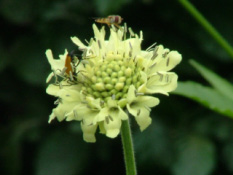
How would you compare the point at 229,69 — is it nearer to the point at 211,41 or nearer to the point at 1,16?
the point at 211,41

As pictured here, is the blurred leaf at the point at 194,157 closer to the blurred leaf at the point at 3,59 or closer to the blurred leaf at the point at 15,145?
the blurred leaf at the point at 15,145

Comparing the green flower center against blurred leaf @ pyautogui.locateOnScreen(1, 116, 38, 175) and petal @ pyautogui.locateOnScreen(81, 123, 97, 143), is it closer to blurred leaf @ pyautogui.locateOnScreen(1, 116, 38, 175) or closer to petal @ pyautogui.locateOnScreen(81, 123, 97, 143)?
petal @ pyautogui.locateOnScreen(81, 123, 97, 143)

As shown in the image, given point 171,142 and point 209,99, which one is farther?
point 171,142

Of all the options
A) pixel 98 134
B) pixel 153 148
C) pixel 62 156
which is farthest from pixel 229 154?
pixel 62 156

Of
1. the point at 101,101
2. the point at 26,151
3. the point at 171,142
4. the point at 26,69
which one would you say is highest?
the point at 26,69

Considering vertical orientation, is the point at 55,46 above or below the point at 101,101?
above

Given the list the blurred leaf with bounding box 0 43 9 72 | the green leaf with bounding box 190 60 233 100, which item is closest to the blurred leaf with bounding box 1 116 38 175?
the blurred leaf with bounding box 0 43 9 72

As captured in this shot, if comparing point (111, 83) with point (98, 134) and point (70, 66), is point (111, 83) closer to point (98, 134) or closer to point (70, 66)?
point (70, 66)

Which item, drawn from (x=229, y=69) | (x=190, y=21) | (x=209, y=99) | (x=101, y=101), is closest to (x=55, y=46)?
(x=190, y=21)
